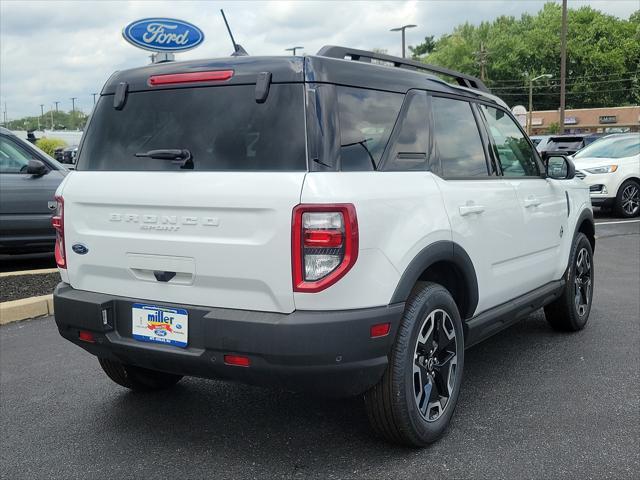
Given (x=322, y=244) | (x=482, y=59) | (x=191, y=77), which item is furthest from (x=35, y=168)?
(x=482, y=59)

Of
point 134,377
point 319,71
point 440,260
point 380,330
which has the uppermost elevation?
point 319,71

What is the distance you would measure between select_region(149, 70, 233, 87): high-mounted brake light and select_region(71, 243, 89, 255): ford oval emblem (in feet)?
2.79

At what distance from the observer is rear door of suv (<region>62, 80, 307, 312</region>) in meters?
2.83

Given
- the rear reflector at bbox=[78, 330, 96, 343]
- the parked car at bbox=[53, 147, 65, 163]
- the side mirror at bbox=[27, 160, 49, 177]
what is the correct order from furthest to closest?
the parked car at bbox=[53, 147, 65, 163], the side mirror at bbox=[27, 160, 49, 177], the rear reflector at bbox=[78, 330, 96, 343]

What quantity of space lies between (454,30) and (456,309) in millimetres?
103206

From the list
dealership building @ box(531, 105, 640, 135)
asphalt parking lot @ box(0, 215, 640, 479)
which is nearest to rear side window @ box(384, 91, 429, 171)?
asphalt parking lot @ box(0, 215, 640, 479)

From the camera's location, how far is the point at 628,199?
44.4 ft

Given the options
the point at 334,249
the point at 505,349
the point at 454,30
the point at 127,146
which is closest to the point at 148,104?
the point at 127,146

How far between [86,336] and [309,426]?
48.3 inches

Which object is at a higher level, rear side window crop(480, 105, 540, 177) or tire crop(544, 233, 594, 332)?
rear side window crop(480, 105, 540, 177)

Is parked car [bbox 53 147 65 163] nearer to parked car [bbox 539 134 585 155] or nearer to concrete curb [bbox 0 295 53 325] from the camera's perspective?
parked car [bbox 539 134 585 155]

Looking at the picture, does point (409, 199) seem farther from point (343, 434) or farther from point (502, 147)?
point (502, 147)

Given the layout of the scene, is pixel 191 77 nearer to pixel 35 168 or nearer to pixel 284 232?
pixel 284 232

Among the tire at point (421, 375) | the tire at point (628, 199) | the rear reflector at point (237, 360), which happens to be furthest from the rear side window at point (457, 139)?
the tire at point (628, 199)
